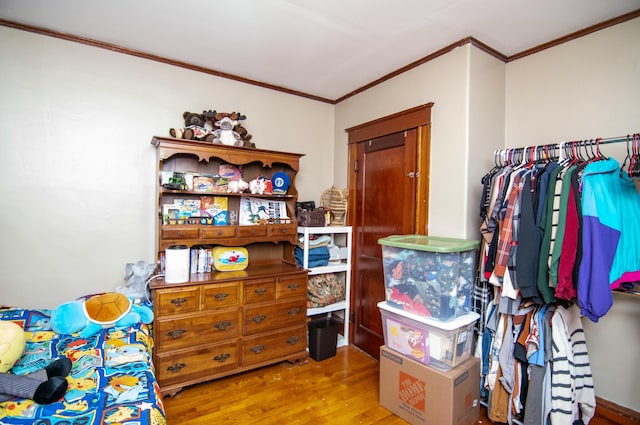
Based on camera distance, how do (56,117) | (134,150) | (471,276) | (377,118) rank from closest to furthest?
(471,276) → (56,117) → (134,150) → (377,118)

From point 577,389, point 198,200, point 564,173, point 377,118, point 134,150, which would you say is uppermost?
point 377,118

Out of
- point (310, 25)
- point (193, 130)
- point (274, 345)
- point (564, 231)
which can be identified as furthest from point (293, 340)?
point (310, 25)

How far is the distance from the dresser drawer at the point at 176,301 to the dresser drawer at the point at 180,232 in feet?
1.29

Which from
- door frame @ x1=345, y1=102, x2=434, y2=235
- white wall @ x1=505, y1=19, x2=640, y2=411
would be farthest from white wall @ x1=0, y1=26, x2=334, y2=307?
white wall @ x1=505, y1=19, x2=640, y2=411

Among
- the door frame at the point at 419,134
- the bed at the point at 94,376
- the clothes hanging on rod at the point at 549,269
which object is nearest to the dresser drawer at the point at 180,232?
the bed at the point at 94,376

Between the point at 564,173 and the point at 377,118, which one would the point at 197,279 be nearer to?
the point at 377,118

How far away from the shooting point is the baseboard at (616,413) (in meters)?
1.94

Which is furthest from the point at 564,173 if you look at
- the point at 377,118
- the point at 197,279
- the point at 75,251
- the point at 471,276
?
the point at 75,251

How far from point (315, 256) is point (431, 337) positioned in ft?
4.23

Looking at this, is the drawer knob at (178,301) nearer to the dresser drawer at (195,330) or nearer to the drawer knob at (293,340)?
the dresser drawer at (195,330)

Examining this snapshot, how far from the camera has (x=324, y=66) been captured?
276cm

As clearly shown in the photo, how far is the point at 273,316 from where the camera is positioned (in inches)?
103

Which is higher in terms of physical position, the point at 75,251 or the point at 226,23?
the point at 226,23

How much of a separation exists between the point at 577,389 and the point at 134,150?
3.39 meters
